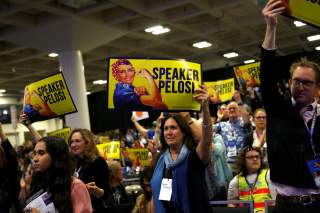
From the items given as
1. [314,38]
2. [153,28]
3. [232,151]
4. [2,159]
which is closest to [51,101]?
[2,159]

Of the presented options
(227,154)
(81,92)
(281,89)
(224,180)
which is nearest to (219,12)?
(81,92)

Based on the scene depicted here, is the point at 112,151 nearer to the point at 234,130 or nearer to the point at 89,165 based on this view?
the point at 234,130

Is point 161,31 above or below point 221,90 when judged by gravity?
above

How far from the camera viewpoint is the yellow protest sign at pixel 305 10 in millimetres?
2516

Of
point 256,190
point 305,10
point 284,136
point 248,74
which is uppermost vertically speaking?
point 248,74

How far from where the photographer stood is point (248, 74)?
27.0ft

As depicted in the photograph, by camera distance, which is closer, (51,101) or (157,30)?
(51,101)

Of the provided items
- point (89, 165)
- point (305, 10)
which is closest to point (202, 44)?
point (89, 165)

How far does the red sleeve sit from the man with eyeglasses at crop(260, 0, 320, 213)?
1.29 metres

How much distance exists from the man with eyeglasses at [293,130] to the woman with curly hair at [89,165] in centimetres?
184

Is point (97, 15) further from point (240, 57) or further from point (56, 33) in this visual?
point (240, 57)

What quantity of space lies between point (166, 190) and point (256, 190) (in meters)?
1.49

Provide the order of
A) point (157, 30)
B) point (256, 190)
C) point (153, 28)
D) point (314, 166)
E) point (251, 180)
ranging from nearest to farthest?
1. point (314, 166)
2. point (256, 190)
3. point (251, 180)
4. point (153, 28)
5. point (157, 30)

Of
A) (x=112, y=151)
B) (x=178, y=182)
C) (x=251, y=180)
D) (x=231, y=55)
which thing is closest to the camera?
(x=178, y=182)
